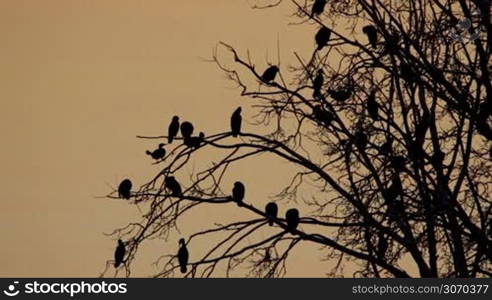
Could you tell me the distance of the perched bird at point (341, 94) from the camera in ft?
48.8

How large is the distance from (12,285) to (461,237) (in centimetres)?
416

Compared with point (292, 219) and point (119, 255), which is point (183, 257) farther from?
point (292, 219)

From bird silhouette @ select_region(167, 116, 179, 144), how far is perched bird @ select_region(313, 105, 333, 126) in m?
1.34

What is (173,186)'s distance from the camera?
13.9m

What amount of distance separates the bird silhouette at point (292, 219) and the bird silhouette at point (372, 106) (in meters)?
1.37

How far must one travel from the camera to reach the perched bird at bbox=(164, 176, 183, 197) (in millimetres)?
13867

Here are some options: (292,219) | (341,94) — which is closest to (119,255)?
(292,219)

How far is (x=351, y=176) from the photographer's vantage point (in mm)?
15258

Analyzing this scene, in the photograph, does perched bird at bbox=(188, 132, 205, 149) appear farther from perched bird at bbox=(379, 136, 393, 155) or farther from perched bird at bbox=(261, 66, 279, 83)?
perched bird at bbox=(379, 136, 393, 155)

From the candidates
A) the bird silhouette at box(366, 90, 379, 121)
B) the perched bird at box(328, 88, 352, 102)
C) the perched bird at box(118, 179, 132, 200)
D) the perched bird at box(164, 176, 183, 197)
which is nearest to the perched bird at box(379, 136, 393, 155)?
the bird silhouette at box(366, 90, 379, 121)

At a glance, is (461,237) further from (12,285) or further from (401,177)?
(12,285)

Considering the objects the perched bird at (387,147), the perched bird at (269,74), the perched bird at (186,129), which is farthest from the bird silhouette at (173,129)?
the perched bird at (387,147)

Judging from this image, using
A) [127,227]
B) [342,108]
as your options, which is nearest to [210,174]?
[127,227]

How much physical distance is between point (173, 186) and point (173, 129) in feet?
2.09
